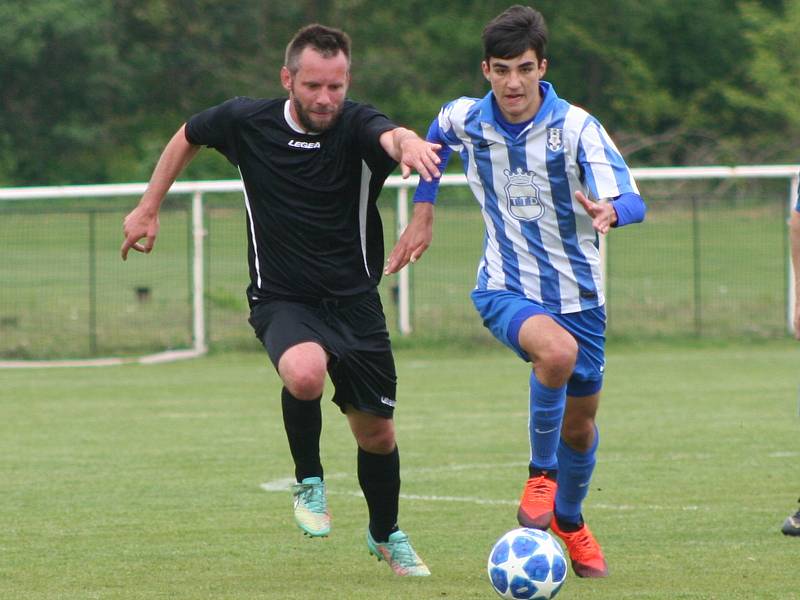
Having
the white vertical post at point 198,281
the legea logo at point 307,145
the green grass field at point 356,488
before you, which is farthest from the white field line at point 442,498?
the white vertical post at point 198,281

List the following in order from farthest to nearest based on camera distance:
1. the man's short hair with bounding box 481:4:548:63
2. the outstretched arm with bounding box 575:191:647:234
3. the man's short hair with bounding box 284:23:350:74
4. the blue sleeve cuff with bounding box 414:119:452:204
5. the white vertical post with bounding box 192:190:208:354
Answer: the white vertical post with bounding box 192:190:208:354 → the blue sleeve cuff with bounding box 414:119:452:204 → the man's short hair with bounding box 481:4:548:63 → the man's short hair with bounding box 284:23:350:74 → the outstretched arm with bounding box 575:191:647:234

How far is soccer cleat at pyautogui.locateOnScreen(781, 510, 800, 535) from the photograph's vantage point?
7.35 metres

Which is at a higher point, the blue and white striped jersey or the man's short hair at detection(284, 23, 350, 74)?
the man's short hair at detection(284, 23, 350, 74)

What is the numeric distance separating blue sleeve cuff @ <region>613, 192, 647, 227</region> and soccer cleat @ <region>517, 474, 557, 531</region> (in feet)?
3.63

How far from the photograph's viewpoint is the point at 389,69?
146 ft

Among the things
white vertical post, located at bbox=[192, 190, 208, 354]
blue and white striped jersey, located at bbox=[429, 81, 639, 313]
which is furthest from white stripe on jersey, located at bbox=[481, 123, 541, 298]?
white vertical post, located at bbox=[192, 190, 208, 354]

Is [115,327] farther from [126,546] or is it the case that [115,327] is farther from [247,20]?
[247,20]

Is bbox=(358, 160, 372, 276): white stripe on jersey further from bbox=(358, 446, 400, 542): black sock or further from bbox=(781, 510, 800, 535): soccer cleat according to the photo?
bbox=(781, 510, 800, 535): soccer cleat

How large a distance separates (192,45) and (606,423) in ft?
113

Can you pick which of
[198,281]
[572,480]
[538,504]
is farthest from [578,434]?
[198,281]

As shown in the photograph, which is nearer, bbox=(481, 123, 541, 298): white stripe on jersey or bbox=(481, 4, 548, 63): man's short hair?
bbox=(481, 4, 548, 63): man's short hair

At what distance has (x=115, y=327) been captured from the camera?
18562mm

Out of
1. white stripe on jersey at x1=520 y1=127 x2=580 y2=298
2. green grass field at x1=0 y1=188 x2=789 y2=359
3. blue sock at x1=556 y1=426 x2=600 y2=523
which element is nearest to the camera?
white stripe on jersey at x1=520 y1=127 x2=580 y2=298

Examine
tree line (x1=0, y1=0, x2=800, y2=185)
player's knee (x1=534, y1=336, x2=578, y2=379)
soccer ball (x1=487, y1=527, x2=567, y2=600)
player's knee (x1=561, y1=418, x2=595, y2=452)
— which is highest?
tree line (x1=0, y1=0, x2=800, y2=185)
